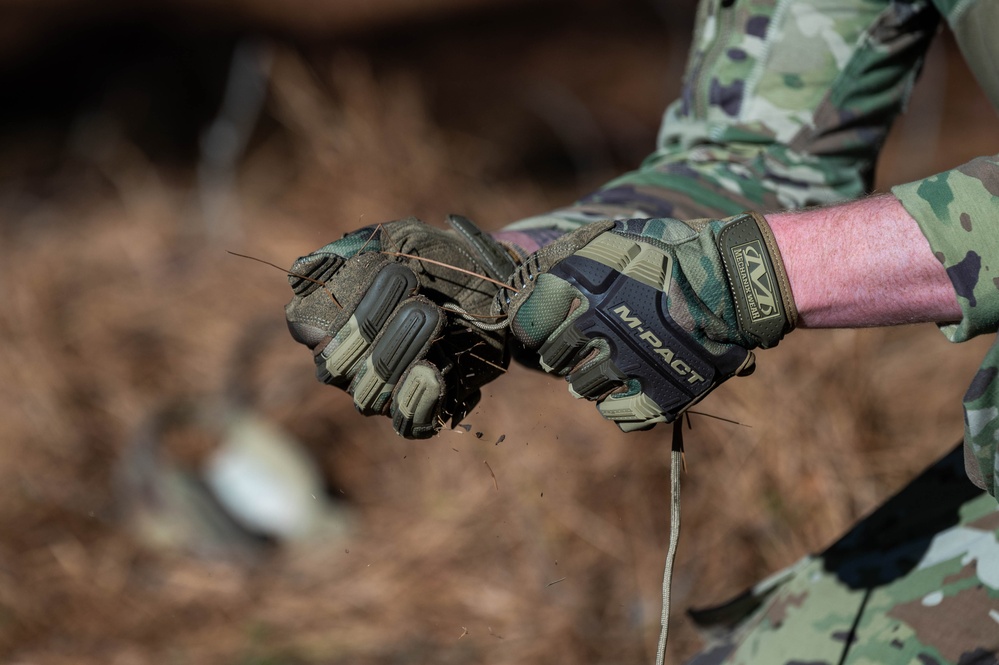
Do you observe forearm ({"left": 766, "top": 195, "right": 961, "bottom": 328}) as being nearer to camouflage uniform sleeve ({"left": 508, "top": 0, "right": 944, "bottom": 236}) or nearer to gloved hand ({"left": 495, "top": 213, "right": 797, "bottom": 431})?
gloved hand ({"left": 495, "top": 213, "right": 797, "bottom": 431})

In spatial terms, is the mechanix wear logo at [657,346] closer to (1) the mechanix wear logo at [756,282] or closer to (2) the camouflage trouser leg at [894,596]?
(1) the mechanix wear logo at [756,282]

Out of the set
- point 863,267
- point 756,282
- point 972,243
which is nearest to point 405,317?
point 756,282

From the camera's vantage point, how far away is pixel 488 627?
225cm

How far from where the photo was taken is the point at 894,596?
137 centimetres

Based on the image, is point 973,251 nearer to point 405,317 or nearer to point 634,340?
point 634,340

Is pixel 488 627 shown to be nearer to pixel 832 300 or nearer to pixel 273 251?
pixel 832 300

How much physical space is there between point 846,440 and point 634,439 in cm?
55

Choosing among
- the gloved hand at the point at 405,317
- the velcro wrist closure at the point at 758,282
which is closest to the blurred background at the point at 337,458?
the gloved hand at the point at 405,317

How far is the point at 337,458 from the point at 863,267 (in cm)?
224

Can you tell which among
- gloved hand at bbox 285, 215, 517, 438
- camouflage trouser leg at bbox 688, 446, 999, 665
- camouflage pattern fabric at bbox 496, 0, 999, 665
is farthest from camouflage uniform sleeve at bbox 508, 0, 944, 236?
camouflage trouser leg at bbox 688, 446, 999, 665

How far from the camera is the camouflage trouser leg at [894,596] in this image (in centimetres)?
127

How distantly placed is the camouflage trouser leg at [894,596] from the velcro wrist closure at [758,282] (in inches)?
A: 20.0

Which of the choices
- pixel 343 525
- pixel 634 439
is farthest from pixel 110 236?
pixel 634 439

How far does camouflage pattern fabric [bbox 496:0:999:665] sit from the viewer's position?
132 centimetres
